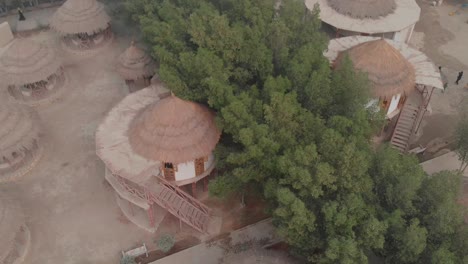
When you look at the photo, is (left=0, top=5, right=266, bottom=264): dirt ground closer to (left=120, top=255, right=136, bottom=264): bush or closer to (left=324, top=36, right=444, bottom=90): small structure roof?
(left=120, top=255, right=136, bottom=264): bush

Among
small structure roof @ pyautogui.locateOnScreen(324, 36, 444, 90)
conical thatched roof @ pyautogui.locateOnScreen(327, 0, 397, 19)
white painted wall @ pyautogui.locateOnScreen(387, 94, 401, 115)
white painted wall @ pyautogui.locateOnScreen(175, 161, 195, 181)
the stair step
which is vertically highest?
conical thatched roof @ pyautogui.locateOnScreen(327, 0, 397, 19)

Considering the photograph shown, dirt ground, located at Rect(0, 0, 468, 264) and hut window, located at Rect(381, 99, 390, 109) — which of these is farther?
hut window, located at Rect(381, 99, 390, 109)

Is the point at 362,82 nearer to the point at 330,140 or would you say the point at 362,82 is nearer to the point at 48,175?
the point at 330,140

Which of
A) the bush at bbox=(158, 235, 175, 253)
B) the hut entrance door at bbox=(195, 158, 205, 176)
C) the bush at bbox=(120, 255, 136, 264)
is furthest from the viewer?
the hut entrance door at bbox=(195, 158, 205, 176)

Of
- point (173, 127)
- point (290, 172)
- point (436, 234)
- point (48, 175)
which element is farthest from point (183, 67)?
point (436, 234)

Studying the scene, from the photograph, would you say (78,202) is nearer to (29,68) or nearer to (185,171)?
(185,171)

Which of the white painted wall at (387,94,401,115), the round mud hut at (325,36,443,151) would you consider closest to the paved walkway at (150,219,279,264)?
the round mud hut at (325,36,443,151)
